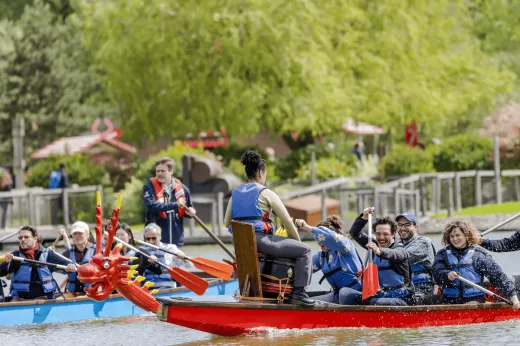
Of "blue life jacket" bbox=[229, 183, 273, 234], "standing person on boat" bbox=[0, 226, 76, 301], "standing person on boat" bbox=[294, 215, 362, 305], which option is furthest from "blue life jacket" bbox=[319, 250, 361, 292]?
"standing person on boat" bbox=[0, 226, 76, 301]

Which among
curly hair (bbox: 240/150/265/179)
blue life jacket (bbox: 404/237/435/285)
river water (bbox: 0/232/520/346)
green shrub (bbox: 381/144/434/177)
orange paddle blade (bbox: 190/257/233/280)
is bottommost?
river water (bbox: 0/232/520/346)

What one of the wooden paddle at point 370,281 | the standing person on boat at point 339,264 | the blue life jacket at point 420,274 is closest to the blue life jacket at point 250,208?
the standing person on boat at point 339,264

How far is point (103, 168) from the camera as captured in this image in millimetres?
38594

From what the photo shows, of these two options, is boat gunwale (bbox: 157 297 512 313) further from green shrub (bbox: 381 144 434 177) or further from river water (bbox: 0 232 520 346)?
green shrub (bbox: 381 144 434 177)

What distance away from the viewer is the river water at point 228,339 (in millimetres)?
14516

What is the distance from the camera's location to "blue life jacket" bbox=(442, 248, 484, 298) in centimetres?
1527

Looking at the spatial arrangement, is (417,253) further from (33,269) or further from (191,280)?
(33,269)

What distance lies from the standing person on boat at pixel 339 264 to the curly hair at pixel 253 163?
40.6 inches

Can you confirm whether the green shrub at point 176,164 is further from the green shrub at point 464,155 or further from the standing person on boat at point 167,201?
the standing person on boat at point 167,201

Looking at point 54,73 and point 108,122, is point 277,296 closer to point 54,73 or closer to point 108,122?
point 108,122

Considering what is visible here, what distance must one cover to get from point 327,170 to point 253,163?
22817mm

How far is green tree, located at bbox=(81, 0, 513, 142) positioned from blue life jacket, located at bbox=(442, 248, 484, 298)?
2260cm

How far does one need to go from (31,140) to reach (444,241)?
46039 millimetres

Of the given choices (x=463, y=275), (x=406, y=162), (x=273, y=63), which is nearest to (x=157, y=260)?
(x=463, y=275)
